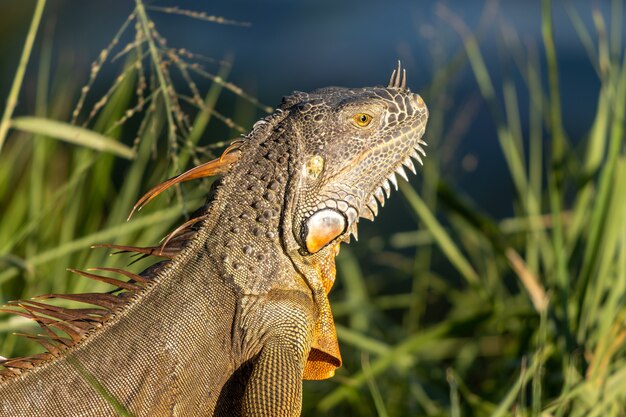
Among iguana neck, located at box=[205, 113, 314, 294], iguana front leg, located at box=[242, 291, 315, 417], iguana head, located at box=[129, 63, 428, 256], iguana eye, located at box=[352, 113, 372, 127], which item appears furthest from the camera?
iguana eye, located at box=[352, 113, 372, 127]

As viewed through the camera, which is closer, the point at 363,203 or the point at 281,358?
the point at 281,358

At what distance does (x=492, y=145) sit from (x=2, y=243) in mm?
7694

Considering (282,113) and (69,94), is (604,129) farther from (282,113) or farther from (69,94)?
(69,94)

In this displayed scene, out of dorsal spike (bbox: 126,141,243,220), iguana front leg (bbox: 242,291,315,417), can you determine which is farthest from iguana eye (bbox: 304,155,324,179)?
iguana front leg (bbox: 242,291,315,417)

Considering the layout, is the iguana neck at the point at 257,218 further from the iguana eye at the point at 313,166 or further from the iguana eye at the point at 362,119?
the iguana eye at the point at 362,119

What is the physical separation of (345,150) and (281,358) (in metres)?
0.82

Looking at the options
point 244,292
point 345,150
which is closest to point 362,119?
point 345,150

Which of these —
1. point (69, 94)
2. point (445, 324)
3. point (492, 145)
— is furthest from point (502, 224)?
point (492, 145)

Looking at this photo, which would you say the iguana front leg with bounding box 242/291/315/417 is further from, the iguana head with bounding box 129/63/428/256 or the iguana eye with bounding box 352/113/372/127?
the iguana eye with bounding box 352/113/372/127

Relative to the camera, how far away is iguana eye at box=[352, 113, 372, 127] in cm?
350

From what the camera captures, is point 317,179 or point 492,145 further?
point 492,145

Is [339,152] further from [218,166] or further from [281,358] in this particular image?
[281,358]

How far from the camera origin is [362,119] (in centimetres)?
352

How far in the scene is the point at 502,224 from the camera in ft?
19.8
